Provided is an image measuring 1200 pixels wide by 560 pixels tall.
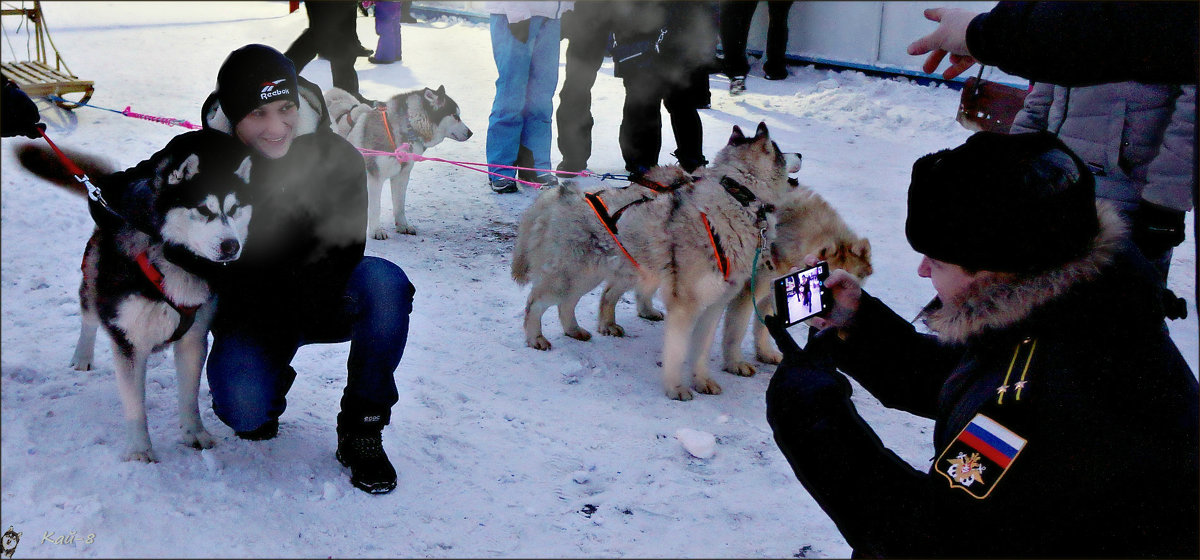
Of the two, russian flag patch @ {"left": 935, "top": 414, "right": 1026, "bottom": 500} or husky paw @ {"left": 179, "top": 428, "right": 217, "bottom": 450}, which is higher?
russian flag patch @ {"left": 935, "top": 414, "right": 1026, "bottom": 500}

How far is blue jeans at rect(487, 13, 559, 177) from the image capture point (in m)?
5.34

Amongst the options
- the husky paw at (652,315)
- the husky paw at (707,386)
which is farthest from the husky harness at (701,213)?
the husky paw at (652,315)

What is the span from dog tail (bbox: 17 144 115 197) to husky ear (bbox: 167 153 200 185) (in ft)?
0.89

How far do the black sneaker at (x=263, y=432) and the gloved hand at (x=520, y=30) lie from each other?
362 cm

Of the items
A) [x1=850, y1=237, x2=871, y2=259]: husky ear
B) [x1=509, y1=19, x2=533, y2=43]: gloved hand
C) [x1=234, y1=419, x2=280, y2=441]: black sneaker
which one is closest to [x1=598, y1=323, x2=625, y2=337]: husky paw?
[x1=850, y1=237, x2=871, y2=259]: husky ear

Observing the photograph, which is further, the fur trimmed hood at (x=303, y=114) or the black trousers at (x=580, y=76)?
the black trousers at (x=580, y=76)

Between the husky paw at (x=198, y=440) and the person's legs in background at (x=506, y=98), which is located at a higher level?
the person's legs in background at (x=506, y=98)

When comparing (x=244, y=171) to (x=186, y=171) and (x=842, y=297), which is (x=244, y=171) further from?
(x=842, y=297)

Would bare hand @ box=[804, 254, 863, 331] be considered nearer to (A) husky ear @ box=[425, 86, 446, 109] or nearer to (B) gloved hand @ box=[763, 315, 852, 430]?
(B) gloved hand @ box=[763, 315, 852, 430]

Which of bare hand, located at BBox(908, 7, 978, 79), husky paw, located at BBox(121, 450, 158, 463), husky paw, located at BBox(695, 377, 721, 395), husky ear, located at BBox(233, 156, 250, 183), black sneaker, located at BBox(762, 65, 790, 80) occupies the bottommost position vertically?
husky paw, located at BBox(695, 377, 721, 395)

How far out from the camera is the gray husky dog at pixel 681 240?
2.87m

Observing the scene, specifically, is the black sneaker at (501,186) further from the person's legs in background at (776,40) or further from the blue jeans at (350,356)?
the blue jeans at (350,356)

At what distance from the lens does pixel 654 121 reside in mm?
5500

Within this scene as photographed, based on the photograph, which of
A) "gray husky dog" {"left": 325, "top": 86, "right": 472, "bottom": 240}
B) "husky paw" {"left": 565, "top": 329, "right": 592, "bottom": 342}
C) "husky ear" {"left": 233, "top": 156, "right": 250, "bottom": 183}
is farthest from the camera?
"gray husky dog" {"left": 325, "top": 86, "right": 472, "bottom": 240}
